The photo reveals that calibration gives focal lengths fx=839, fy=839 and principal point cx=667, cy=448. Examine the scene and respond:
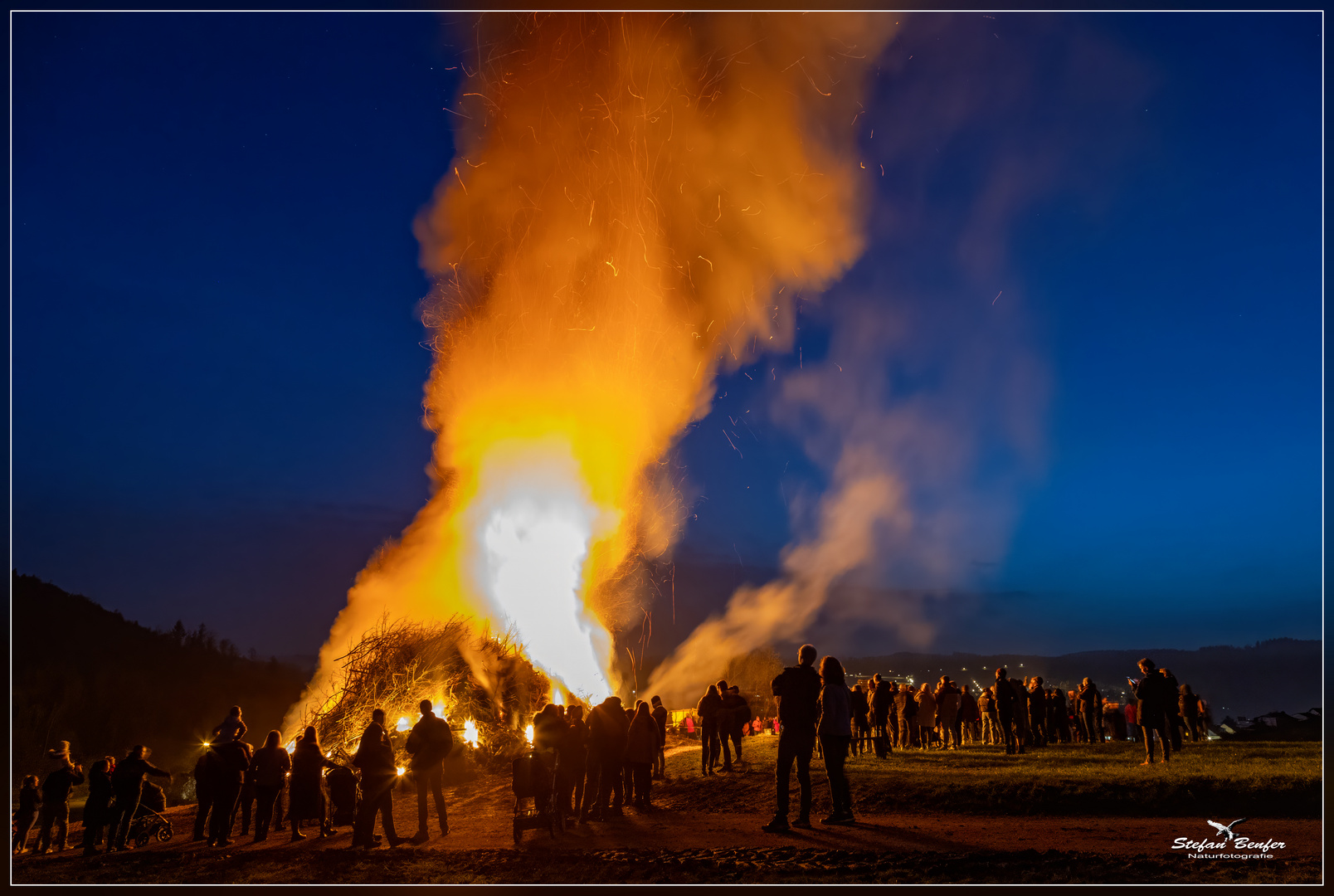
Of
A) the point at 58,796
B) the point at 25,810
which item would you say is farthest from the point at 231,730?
the point at 25,810

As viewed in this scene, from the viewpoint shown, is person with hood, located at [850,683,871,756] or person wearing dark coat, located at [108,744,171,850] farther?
person with hood, located at [850,683,871,756]

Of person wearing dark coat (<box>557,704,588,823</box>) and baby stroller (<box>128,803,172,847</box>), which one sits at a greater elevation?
person wearing dark coat (<box>557,704,588,823</box>)

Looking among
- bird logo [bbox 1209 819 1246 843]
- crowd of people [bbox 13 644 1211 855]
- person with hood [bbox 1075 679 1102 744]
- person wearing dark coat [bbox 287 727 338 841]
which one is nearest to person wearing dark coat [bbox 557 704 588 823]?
crowd of people [bbox 13 644 1211 855]

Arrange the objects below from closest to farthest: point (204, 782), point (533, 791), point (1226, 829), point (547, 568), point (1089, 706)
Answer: point (1226, 829) → point (533, 791) → point (204, 782) → point (1089, 706) → point (547, 568)

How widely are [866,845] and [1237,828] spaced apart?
15.5 feet

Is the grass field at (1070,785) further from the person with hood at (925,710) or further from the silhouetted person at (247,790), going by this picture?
the silhouetted person at (247,790)

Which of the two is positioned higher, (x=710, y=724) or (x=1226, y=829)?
(x=710, y=724)

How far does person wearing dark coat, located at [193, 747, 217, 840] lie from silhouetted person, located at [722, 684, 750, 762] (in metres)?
8.61

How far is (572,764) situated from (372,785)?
9.13 feet

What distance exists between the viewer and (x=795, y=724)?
31.7 ft

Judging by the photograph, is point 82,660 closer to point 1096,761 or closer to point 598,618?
point 598,618

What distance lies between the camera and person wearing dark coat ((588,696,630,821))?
39.7 feet

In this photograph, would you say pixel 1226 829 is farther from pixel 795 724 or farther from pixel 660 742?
pixel 660 742

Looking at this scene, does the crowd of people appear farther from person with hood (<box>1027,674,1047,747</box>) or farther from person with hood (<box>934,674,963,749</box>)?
person with hood (<box>934,674,963,749</box>)
